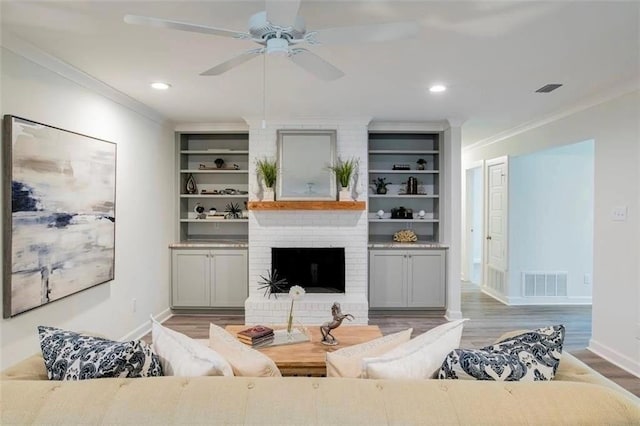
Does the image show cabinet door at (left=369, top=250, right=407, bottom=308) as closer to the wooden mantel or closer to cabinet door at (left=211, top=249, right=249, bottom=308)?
the wooden mantel

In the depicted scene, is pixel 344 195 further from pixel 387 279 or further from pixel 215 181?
pixel 215 181

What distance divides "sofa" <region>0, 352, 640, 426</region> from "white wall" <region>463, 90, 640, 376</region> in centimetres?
285

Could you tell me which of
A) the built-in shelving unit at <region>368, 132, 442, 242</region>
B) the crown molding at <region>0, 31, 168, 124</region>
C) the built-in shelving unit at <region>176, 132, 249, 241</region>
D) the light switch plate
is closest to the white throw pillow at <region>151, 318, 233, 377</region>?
the crown molding at <region>0, 31, 168, 124</region>

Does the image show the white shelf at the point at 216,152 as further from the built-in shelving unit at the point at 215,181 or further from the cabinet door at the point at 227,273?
the cabinet door at the point at 227,273

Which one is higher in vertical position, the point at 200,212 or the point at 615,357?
the point at 200,212

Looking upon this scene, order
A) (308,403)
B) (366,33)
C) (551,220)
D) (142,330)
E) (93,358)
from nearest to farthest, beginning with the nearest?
(308,403) → (93,358) → (366,33) → (142,330) → (551,220)

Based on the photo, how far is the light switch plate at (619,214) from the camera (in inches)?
140

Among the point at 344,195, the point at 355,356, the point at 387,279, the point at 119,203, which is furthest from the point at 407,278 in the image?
the point at 355,356

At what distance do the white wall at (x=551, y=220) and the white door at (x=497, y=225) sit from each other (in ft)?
0.39

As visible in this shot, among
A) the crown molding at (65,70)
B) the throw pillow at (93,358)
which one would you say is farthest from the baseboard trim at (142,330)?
the throw pillow at (93,358)

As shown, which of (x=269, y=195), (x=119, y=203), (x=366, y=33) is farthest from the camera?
(x=269, y=195)

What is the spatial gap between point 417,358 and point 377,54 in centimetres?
209

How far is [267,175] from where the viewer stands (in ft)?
16.1

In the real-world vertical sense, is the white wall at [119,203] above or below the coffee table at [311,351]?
above
